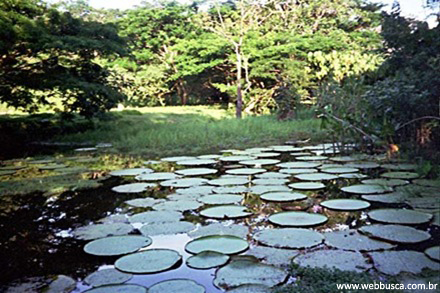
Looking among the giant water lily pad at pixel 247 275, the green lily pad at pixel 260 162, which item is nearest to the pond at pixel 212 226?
the giant water lily pad at pixel 247 275

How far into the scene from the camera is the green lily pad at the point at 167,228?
99.9 inches

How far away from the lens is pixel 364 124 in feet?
17.0

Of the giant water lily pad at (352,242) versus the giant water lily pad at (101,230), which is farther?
the giant water lily pad at (101,230)

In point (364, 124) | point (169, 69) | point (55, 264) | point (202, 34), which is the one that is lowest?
point (55, 264)

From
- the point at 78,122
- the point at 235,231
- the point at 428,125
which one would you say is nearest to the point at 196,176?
the point at 235,231

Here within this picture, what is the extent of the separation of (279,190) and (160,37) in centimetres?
1369

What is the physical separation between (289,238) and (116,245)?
1020 millimetres

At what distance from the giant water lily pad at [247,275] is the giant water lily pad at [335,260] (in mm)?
176

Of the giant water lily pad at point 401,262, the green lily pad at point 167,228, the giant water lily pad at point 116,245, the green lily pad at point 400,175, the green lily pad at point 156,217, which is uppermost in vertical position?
the green lily pad at point 400,175

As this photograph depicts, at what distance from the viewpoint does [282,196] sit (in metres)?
3.28

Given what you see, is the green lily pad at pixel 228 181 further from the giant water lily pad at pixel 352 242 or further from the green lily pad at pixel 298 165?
the giant water lily pad at pixel 352 242

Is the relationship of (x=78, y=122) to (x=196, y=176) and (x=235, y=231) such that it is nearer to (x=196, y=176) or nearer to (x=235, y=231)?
(x=196, y=176)

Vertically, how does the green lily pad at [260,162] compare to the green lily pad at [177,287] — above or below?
above

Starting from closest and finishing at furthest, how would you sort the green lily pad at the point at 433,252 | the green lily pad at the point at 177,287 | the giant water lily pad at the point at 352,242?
the green lily pad at the point at 177,287 < the green lily pad at the point at 433,252 < the giant water lily pad at the point at 352,242
